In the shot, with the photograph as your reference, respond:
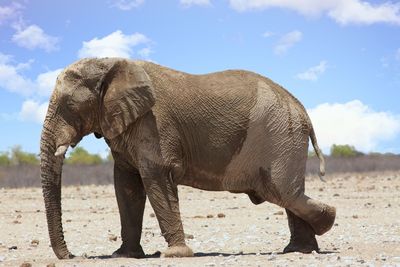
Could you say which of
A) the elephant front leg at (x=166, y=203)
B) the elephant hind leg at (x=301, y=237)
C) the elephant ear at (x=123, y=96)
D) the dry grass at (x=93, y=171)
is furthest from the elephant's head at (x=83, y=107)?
the dry grass at (x=93, y=171)

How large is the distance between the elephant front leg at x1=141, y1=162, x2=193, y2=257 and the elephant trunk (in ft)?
4.32

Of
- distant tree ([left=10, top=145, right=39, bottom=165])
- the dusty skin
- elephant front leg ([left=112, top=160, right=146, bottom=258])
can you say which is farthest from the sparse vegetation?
elephant front leg ([left=112, top=160, right=146, bottom=258])

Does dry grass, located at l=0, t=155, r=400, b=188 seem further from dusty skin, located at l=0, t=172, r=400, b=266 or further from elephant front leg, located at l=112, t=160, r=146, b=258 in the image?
elephant front leg, located at l=112, t=160, r=146, b=258

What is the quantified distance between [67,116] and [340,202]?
56.8 feet

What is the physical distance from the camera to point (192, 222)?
19.8m

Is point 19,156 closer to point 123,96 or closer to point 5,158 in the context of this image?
point 5,158

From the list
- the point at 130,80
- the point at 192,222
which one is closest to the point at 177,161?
the point at 130,80

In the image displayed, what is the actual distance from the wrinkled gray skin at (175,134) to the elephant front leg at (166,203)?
1 cm

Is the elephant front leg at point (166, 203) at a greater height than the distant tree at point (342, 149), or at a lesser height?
lesser

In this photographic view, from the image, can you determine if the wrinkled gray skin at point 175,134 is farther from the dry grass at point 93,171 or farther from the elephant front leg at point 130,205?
the dry grass at point 93,171

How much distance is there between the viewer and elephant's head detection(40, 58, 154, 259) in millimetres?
10812

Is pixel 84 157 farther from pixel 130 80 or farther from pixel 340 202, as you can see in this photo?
pixel 130 80

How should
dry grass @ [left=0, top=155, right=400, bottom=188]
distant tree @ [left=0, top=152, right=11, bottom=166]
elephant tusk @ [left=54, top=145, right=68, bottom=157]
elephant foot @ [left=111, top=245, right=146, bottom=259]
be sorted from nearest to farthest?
elephant tusk @ [left=54, top=145, right=68, bottom=157], elephant foot @ [left=111, top=245, right=146, bottom=259], dry grass @ [left=0, top=155, right=400, bottom=188], distant tree @ [left=0, top=152, right=11, bottom=166]

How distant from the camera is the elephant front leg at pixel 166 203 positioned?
10781mm
